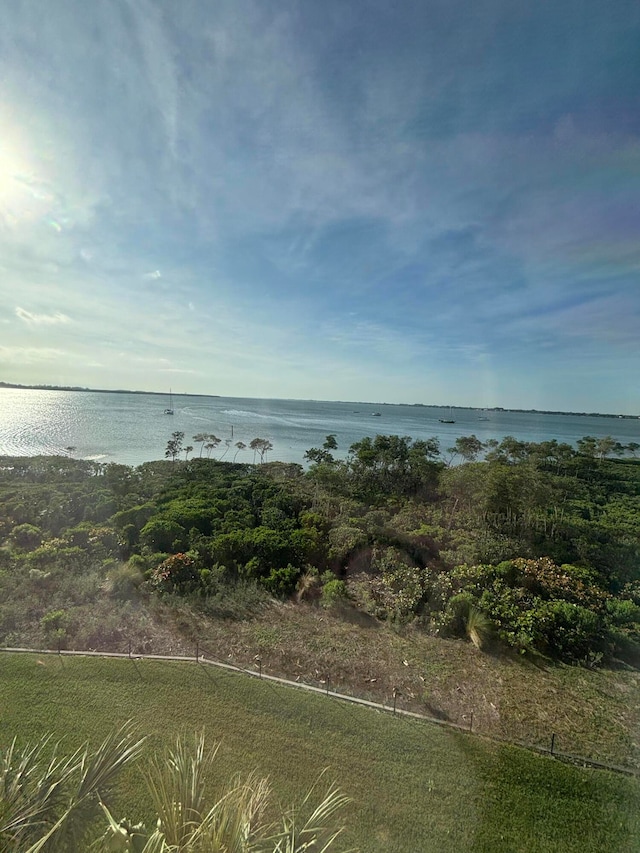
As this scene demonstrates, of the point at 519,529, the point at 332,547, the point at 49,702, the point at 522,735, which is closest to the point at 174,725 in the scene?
the point at 49,702

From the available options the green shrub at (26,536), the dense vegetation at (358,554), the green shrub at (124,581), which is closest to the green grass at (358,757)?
the dense vegetation at (358,554)

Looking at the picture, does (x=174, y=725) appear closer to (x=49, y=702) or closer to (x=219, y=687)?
(x=219, y=687)

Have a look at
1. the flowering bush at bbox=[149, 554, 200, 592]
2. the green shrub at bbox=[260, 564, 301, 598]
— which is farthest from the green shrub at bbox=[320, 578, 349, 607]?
the flowering bush at bbox=[149, 554, 200, 592]

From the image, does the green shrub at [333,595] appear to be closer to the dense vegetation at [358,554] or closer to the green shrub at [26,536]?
the dense vegetation at [358,554]

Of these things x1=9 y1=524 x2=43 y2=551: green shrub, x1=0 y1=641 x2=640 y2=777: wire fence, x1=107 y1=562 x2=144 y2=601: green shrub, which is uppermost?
x1=0 y1=641 x2=640 y2=777: wire fence

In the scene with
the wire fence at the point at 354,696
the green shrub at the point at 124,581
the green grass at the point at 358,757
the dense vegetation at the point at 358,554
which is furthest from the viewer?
the green shrub at the point at 124,581

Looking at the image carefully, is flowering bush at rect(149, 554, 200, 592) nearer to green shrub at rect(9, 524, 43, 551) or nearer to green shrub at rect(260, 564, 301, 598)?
green shrub at rect(260, 564, 301, 598)

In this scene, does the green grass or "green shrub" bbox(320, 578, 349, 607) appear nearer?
the green grass
